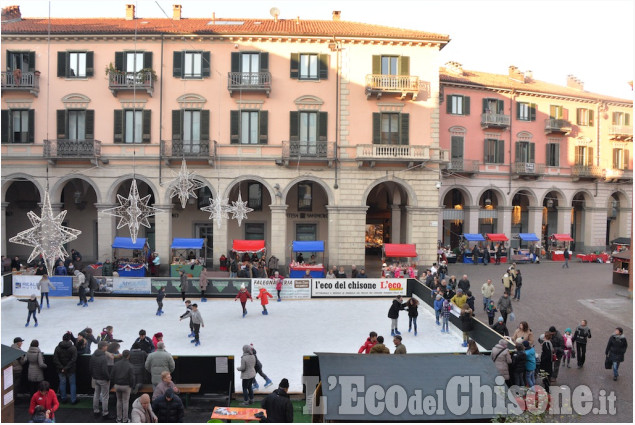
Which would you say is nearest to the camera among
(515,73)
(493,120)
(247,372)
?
(247,372)

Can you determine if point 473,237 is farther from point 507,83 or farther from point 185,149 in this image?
point 185,149

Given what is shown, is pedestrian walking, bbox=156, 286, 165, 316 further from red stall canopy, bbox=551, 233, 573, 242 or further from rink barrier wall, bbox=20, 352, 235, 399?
red stall canopy, bbox=551, 233, 573, 242

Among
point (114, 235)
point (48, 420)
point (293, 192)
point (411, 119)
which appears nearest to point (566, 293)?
point (411, 119)

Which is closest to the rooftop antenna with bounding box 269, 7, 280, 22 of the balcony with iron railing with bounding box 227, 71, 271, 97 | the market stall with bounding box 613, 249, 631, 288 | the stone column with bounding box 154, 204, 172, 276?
the balcony with iron railing with bounding box 227, 71, 271, 97

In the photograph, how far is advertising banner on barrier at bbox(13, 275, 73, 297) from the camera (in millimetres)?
23500

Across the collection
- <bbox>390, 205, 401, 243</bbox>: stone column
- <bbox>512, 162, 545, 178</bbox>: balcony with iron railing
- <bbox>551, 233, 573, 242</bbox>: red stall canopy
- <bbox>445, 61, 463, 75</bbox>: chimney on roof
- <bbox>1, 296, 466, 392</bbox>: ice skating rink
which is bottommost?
<bbox>1, 296, 466, 392</bbox>: ice skating rink

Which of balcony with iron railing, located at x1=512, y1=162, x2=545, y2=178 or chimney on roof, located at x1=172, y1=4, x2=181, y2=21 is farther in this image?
balcony with iron railing, located at x1=512, y1=162, x2=545, y2=178

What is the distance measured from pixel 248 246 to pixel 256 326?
39.6 ft

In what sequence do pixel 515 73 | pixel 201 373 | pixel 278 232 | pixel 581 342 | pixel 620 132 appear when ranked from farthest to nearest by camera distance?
pixel 515 73 → pixel 620 132 → pixel 278 232 → pixel 581 342 → pixel 201 373

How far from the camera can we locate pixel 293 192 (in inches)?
1387

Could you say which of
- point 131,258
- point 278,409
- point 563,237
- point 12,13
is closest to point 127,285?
point 131,258

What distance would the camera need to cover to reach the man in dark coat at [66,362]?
11.4 m

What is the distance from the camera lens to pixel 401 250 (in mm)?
30266

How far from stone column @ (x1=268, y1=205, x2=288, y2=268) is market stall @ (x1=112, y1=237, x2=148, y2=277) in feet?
26.0
